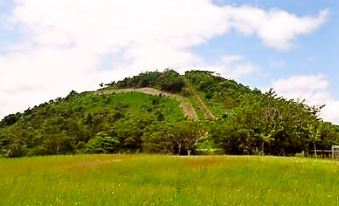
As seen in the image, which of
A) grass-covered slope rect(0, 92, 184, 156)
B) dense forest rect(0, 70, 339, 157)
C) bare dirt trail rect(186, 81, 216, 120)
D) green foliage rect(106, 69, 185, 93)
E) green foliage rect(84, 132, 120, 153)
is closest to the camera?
dense forest rect(0, 70, 339, 157)

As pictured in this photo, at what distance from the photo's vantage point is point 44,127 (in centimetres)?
7925

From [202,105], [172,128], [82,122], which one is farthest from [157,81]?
[172,128]

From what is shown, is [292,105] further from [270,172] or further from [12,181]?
[12,181]

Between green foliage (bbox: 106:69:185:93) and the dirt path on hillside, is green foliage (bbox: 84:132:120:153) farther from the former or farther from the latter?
green foliage (bbox: 106:69:185:93)

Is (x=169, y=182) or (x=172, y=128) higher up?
(x=172, y=128)

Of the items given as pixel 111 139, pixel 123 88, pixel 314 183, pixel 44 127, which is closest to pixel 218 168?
pixel 314 183

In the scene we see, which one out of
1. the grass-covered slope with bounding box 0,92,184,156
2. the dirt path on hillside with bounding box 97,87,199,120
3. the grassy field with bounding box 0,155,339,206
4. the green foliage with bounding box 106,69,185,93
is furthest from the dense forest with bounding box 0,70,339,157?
the grassy field with bounding box 0,155,339,206

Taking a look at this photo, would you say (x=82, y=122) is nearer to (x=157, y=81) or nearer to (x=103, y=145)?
(x=103, y=145)

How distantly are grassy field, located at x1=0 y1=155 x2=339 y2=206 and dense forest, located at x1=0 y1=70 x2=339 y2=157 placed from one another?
18.5 meters

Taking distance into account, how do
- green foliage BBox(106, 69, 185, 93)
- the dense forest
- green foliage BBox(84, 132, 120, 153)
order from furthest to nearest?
1. green foliage BBox(106, 69, 185, 93)
2. green foliage BBox(84, 132, 120, 153)
3. the dense forest

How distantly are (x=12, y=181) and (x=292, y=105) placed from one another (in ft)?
111

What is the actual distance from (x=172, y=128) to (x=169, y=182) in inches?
1112

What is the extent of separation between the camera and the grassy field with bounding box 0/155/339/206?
16.6 meters

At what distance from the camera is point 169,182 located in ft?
77.9
